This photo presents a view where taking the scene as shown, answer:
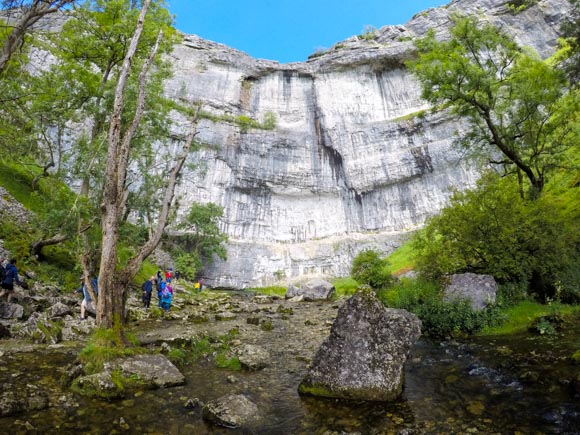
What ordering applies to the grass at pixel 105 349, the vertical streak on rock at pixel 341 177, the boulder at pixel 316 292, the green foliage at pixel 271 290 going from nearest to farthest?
the grass at pixel 105 349
the boulder at pixel 316 292
the green foliage at pixel 271 290
the vertical streak on rock at pixel 341 177

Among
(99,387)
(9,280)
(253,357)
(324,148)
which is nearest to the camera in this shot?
(99,387)

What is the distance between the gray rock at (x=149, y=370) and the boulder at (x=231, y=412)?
1.81 meters

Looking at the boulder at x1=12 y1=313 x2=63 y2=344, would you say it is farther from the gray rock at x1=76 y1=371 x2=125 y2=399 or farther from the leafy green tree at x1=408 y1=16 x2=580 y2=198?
the leafy green tree at x1=408 y1=16 x2=580 y2=198

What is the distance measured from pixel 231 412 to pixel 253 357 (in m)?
4.04

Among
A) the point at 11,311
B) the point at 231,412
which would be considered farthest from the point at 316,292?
the point at 231,412

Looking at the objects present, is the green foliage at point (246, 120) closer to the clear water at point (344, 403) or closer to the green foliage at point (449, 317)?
the green foliage at point (449, 317)

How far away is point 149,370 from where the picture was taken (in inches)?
322

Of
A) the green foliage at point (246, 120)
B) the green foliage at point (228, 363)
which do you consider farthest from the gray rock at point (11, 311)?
the green foliage at point (246, 120)

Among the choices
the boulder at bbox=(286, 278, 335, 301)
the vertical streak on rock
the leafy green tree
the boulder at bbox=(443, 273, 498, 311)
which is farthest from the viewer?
the vertical streak on rock

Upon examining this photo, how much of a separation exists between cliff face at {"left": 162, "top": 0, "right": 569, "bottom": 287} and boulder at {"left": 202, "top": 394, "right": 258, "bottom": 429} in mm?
50234

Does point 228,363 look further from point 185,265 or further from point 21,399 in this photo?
point 185,265

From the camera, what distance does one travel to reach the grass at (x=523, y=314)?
1312cm

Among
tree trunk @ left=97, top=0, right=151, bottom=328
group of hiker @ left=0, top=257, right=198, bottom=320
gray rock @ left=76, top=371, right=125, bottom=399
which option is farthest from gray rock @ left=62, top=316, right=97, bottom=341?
gray rock @ left=76, top=371, right=125, bottom=399

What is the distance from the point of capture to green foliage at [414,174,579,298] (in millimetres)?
14477
